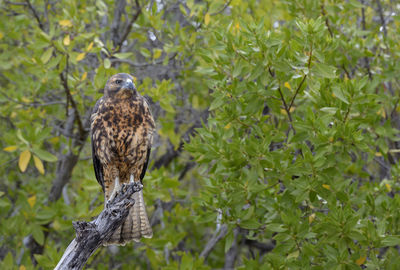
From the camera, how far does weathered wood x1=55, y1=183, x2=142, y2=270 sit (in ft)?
8.72

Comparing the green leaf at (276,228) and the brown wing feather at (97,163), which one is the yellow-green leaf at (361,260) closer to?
the green leaf at (276,228)

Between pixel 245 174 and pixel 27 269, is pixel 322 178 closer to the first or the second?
pixel 245 174

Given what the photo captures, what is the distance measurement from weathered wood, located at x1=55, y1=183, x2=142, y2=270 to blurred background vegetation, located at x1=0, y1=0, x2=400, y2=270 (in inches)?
42.8

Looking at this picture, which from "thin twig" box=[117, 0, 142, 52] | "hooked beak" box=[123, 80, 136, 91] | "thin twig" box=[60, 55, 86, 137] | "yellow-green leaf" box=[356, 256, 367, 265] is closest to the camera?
"hooked beak" box=[123, 80, 136, 91]

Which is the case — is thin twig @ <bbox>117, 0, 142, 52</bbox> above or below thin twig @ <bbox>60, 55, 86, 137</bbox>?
above

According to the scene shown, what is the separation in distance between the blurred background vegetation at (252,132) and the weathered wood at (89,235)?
1.09 m

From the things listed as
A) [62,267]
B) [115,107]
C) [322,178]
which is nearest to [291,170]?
[322,178]

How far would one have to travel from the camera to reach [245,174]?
3.84 m

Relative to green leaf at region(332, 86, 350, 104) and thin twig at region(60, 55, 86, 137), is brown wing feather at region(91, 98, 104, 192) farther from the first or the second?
green leaf at region(332, 86, 350, 104)

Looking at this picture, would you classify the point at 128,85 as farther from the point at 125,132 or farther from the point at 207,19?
Answer: the point at 207,19

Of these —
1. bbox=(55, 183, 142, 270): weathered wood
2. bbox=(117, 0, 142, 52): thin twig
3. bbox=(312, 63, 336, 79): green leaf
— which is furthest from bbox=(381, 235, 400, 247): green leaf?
bbox=(117, 0, 142, 52): thin twig

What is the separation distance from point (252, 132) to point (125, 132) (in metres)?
1.05

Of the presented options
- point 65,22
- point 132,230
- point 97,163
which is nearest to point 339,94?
point 132,230

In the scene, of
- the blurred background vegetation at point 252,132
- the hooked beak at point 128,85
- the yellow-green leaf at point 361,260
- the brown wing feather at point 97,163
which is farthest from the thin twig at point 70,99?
the yellow-green leaf at point 361,260
